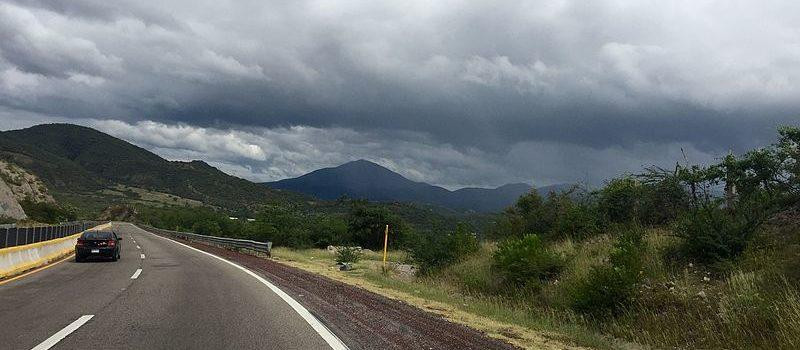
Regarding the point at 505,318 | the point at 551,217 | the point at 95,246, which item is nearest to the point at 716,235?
the point at 505,318

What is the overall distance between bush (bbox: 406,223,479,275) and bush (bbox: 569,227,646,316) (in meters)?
11.4

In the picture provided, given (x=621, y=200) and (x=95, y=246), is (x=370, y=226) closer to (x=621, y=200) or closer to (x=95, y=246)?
(x=95, y=246)

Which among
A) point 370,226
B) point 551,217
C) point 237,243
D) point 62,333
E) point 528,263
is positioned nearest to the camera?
point 62,333

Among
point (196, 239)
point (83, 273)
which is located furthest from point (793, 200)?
point (196, 239)

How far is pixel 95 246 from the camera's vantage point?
23.5 meters

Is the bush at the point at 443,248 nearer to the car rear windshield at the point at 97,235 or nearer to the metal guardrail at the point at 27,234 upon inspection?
the car rear windshield at the point at 97,235

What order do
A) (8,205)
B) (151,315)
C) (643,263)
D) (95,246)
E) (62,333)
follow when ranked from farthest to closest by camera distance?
(8,205) → (95,246) → (643,263) → (151,315) → (62,333)

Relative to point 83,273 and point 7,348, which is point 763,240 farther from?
point 83,273

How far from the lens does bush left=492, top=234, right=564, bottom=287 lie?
59.9ft

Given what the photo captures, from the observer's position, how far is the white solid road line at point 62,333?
7.33 m

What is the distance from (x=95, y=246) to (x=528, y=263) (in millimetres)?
17859

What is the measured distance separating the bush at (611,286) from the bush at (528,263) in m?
4.01

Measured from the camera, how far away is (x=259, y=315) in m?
10.3

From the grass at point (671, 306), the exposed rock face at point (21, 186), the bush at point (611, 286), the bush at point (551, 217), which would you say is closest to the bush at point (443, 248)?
the bush at point (551, 217)
